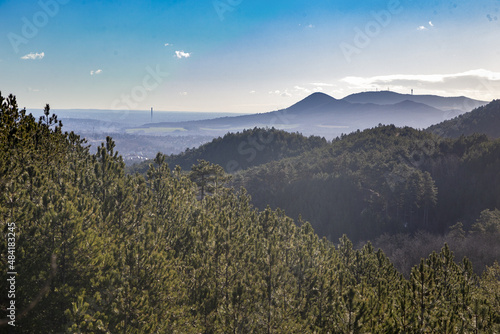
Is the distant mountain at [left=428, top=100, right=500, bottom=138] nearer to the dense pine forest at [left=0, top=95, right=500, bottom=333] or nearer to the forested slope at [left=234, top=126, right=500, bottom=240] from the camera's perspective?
the forested slope at [left=234, top=126, right=500, bottom=240]

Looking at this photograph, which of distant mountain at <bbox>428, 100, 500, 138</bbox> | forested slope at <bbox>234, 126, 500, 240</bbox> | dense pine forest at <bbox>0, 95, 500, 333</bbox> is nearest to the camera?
dense pine forest at <bbox>0, 95, 500, 333</bbox>

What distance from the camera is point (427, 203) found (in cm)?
8394

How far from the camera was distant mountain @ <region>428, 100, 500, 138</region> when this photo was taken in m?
169

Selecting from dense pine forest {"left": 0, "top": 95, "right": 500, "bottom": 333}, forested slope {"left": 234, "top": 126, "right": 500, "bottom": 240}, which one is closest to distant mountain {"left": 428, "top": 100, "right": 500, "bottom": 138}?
forested slope {"left": 234, "top": 126, "right": 500, "bottom": 240}

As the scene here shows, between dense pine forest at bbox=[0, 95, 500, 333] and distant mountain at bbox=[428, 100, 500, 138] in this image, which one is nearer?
dense pine forest at bbox=[0, 95, 500, 333]

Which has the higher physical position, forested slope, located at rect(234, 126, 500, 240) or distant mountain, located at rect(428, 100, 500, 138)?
distant mountain, located at rect(428, 100, 500, 138)

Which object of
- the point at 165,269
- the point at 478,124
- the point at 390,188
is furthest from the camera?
the point at 478,124

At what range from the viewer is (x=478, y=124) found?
580 feet

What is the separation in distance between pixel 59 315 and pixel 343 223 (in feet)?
283

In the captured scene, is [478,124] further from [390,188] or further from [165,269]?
[165,269]

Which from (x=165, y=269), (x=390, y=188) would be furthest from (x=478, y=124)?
(x=165, y=269)

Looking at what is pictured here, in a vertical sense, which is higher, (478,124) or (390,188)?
(478,124)

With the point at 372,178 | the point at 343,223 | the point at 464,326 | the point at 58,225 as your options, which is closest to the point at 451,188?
the point at 372,178

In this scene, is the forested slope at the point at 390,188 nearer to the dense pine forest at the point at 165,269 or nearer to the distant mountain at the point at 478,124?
the dense pine forest at the point at 165,269
